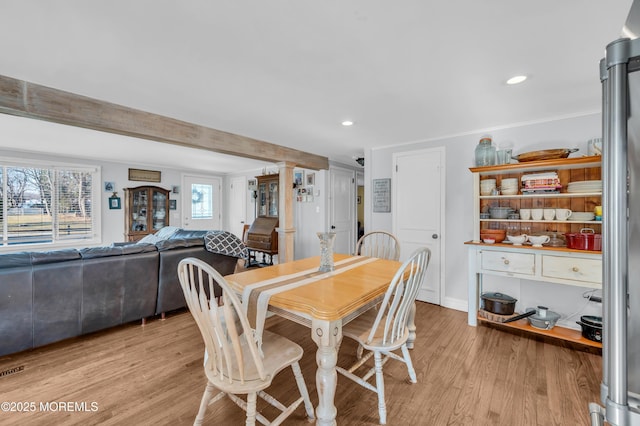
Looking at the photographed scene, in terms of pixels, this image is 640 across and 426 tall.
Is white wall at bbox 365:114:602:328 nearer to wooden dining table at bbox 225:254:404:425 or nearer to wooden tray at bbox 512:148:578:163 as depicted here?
wooden tray at bbox 512:148:578:163

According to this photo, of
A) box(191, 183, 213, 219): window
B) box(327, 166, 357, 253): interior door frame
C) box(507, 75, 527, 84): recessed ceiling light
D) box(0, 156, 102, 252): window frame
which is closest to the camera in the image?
box(507, 75, 527, 84): recessed ceiling light

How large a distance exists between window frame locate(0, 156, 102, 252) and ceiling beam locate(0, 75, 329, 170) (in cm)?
353

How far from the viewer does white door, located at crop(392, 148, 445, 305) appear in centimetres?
355

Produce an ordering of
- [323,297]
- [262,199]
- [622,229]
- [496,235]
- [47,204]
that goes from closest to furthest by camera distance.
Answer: [622,229] → [323,297] → [496,235] → [47,204] → [262,199]

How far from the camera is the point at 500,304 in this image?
9.06 feet

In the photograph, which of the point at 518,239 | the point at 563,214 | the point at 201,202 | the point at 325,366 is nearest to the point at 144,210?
the point at 201,202

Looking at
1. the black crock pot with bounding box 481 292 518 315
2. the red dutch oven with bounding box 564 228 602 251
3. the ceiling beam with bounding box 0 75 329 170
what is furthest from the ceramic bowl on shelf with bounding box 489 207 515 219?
the ceiling beam with bounding box 0 75 329 170

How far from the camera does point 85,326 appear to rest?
2.47 meters

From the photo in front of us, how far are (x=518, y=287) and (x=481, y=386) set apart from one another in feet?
5.21

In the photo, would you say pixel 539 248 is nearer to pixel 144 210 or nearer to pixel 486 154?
pixel 486 154

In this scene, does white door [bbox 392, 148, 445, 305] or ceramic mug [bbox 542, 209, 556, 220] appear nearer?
ceramic mug [bbox 542, 209, 556, 220]

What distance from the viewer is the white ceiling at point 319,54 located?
133 cm

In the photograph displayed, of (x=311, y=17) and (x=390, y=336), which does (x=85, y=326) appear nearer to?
(x=390, y=336)

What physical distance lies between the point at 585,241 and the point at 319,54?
266cm
